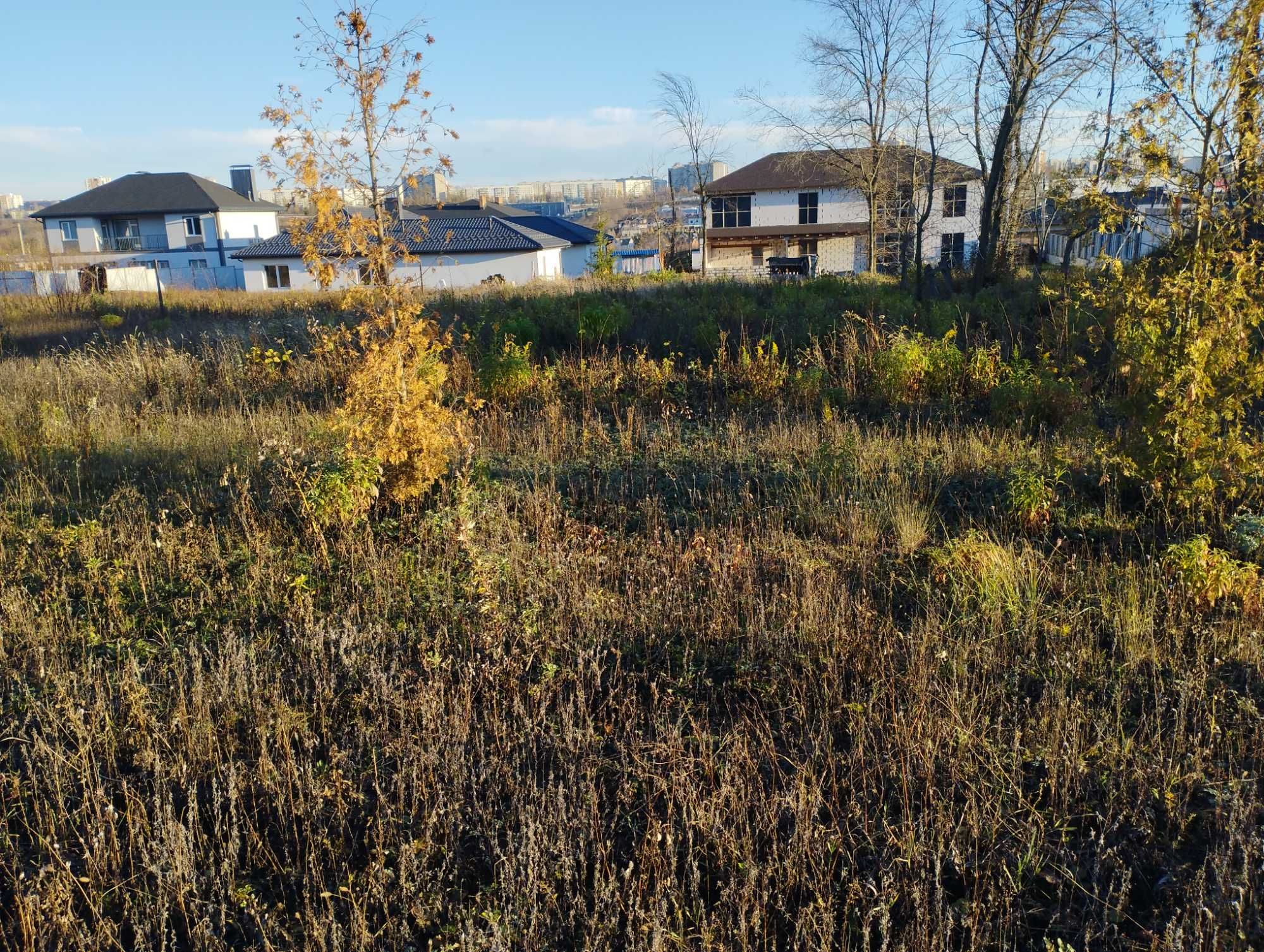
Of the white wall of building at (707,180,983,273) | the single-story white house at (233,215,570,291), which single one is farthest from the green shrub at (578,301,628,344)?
the white wall of building at (707,180,983,273)

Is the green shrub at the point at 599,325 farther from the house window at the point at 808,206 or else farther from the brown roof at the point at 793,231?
the house window at the point at 808,206

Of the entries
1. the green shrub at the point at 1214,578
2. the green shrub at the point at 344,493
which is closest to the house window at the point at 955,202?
the green shrub at the point at 1214,578

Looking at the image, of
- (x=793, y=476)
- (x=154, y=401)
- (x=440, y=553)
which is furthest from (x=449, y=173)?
(x=154, y=401)

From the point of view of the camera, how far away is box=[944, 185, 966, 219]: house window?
1623 inches

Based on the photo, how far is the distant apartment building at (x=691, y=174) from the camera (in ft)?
126

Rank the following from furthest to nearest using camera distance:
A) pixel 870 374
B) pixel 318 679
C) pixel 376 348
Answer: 1. pixel 870 374
2. pixel 376 348
3. pixel 318 679

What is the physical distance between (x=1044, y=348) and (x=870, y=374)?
1897 millimetres

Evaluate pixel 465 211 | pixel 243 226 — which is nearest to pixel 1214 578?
pixel 465 211

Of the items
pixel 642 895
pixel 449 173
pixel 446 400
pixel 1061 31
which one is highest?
pixel 1061 31

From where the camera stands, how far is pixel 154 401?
31.8 feet

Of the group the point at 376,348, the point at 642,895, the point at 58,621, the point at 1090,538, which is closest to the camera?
the point at 642,895

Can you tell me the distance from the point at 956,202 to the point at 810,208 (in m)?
6.70

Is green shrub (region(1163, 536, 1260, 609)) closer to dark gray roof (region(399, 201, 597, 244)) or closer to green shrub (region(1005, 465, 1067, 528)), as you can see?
green shrub (region(1005, 465, 1067, 528))

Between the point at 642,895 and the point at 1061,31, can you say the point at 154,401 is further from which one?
the point at 1061,31
